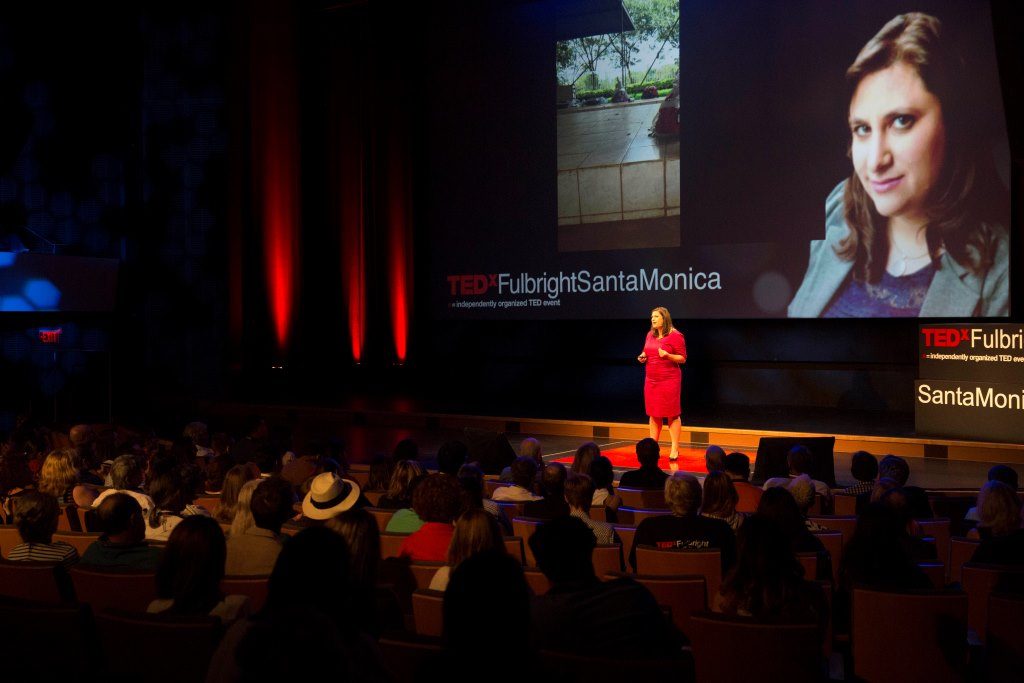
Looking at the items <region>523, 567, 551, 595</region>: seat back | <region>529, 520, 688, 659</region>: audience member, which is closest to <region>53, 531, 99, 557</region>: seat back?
<region>523, 567, 551, 595</region>: seat back

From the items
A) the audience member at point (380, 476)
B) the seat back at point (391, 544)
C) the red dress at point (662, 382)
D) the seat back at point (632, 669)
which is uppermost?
the red dress at point (662, 382)

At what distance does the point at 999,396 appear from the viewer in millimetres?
7930

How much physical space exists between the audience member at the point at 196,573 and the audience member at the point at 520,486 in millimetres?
2505

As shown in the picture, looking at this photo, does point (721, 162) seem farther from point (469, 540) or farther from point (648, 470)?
point (469, 540)

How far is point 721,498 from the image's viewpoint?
12.9 feet

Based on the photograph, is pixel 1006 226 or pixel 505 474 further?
pixel 1006 226

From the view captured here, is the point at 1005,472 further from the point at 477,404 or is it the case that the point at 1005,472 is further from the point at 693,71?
the point at 477,404

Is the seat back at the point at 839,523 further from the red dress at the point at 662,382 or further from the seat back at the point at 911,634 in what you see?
the red dress at the point at 662,382

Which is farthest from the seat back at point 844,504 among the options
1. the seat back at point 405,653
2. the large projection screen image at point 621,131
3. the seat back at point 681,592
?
the large projection screen image at point 621,131

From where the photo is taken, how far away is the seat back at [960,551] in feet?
12.0

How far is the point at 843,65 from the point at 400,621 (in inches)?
355

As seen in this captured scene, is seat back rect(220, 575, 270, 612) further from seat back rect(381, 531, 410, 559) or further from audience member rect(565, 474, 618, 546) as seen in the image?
audience member rect(565, 474, 618, 546)

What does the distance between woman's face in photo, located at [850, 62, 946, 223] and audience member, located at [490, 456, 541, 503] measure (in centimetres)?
629

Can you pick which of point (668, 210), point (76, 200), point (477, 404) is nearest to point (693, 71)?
point (668, 210)
